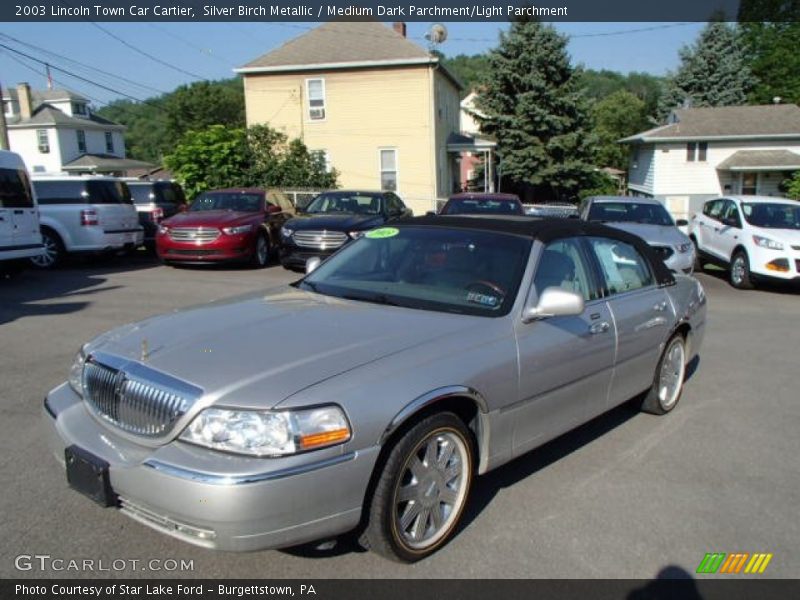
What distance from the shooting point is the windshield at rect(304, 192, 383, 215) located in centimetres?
1431

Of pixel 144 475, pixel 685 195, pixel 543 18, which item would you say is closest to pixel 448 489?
pixel 144 475

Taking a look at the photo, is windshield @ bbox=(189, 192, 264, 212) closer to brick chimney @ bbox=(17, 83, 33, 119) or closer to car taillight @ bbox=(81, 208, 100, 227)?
car taillight @ bbox=(81, 208, 100, 227)

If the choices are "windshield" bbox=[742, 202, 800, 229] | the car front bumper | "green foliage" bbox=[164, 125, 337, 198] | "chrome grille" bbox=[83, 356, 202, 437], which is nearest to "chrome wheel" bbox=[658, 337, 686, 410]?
the car front bumper

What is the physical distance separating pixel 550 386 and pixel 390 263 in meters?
1.29

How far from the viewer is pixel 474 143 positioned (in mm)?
31156

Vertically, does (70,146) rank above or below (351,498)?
above

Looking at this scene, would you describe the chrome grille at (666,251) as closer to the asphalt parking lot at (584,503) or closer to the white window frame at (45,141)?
the asphalt parking lot at (584,503)

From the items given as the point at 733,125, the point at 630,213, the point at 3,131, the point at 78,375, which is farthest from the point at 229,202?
the point at 733,125

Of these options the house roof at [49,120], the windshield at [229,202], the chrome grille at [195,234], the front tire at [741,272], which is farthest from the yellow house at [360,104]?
the house roof at [49,120]

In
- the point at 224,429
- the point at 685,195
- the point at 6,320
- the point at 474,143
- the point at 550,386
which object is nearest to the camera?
the point at 224,429

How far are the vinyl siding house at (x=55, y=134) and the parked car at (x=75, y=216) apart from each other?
3687 centimetres

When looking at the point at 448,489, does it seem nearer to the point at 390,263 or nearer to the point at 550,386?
the point at 550,386

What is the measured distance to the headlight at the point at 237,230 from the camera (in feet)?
43.5

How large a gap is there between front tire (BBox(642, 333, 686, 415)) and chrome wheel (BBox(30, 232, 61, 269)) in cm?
1217
